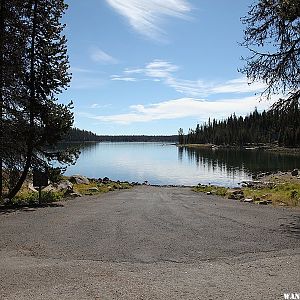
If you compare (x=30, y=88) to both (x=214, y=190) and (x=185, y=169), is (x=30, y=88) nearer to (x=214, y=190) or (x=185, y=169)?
(x=214, y=190)

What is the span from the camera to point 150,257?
7.52 meters

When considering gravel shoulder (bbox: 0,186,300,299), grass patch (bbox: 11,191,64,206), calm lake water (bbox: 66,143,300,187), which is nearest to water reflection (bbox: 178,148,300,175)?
calm lake water (bbox: 66,143,300,187)

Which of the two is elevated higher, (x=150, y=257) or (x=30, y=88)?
(x=30, y=88)

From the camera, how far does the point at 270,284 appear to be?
19.1 feet

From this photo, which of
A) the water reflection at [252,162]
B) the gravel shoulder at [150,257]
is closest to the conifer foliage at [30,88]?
the gravel shoulder at [150,257]

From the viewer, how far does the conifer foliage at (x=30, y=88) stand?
1688cm

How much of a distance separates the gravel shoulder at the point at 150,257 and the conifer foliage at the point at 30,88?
5.77m

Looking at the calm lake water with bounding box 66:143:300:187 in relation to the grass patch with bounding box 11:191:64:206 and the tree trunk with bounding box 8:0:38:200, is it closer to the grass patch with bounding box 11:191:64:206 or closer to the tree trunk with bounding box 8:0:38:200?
the grass patch with bounding box 11:191:64:206

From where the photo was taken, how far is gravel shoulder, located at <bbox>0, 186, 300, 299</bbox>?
5.65 m

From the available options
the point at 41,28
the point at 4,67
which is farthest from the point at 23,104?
the point at 41,28

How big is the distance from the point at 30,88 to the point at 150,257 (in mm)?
13542

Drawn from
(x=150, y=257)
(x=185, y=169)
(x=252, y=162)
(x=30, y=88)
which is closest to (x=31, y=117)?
(x=30, y=88)

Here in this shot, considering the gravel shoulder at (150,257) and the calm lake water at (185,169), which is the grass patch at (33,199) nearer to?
the gravel shoulder at (150,257)

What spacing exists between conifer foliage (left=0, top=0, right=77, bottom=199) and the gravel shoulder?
5775mm
